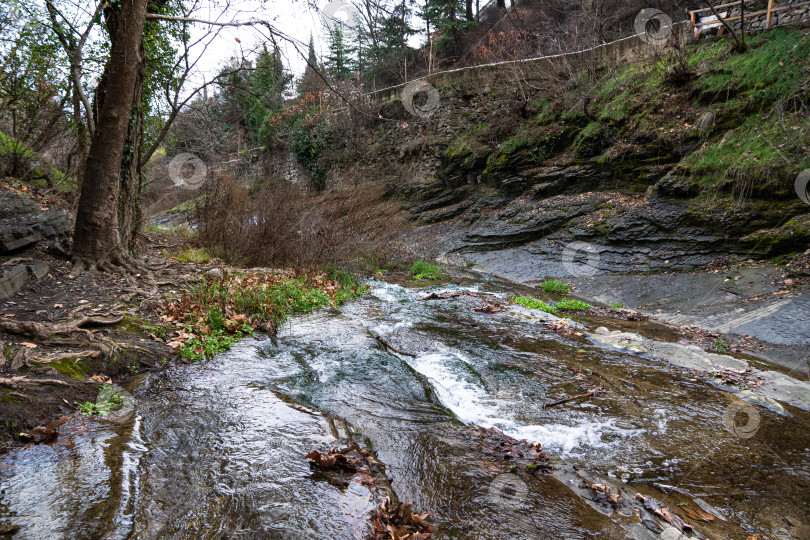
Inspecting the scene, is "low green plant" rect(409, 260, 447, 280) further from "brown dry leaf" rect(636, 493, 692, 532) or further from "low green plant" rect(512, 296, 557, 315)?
"brown dry leaf" rect(636, 493, 692, 532)

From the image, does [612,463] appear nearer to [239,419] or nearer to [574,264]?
[239,419]

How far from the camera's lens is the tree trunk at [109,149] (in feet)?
18.7

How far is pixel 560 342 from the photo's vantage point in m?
6.16

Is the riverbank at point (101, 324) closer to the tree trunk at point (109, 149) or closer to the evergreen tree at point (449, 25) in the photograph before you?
the tree trunk at point (109, 149)

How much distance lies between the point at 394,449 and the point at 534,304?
20.3 feet

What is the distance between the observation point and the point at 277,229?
974 centimetres

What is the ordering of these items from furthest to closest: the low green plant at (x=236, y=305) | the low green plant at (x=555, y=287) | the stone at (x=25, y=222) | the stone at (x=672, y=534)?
the low green plant at (x=555, y=287)
the stone at (x=25, y=222)
the low green plant at (x=236, y=305)
the stone at (x=672, y=534)

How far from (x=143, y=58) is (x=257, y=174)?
19.2 metres

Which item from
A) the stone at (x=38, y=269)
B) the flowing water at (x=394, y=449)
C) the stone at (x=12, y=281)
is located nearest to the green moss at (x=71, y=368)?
the flowing water at (x=394, y=449)

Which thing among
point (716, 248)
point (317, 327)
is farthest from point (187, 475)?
point (716, 248)

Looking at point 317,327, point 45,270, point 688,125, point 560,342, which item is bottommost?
point 560,342

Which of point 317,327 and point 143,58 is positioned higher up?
point 143,58

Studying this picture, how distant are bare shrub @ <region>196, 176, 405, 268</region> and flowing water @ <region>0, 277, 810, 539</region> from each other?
4.36 m

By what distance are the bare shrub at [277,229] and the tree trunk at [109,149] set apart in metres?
3.69
